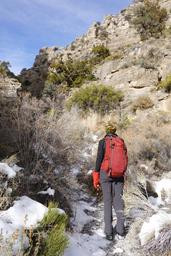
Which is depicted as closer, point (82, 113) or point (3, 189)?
point (3, 189)

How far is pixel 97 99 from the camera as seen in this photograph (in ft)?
55.2

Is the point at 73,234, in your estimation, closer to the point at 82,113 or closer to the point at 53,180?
the point at 53,180

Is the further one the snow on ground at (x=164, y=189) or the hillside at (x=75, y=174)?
the snow on ground at (x=164, y=189)

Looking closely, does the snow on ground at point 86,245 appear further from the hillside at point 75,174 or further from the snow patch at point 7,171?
the snow patch at point 7,171

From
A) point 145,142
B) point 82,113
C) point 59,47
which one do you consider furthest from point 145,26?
point 145,142

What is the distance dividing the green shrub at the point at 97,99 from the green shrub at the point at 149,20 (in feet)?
34.4

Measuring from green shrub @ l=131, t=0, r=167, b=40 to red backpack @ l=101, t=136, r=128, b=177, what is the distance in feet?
72.3

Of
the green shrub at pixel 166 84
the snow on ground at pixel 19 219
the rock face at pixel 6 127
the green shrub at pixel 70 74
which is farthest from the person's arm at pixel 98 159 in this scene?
the green shrub at pixel 70 74

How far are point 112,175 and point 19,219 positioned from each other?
1753 millimetres

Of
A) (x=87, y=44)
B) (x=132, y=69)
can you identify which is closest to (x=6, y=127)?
(x=132, y=69)

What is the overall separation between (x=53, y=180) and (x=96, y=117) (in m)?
9.57

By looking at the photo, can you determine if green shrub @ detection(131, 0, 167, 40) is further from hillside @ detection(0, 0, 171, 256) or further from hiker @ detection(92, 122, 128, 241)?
hiker @ detection(92, 122, 128, 241)

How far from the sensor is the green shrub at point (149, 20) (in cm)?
2699

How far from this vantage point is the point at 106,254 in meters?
5.04
